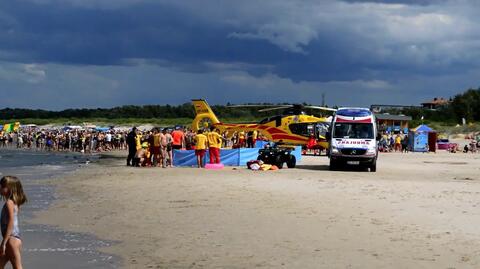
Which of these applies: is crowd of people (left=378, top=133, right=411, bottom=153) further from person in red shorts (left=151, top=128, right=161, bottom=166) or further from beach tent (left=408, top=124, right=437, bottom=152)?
person in red shorts (left=151, top=128, right=161, bottom=166)

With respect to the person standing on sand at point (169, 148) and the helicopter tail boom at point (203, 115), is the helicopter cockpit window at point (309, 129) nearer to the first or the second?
the helicopter tail boom at point (203, 115)

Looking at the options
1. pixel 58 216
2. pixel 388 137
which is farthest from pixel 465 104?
pixel 58 216

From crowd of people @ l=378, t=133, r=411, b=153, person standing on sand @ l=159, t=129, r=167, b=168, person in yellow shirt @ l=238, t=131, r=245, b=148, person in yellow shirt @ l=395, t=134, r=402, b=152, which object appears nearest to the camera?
person standing on sand @ l=159, t=129, r=167, b=168

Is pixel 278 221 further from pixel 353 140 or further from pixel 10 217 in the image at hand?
pixel 353 140

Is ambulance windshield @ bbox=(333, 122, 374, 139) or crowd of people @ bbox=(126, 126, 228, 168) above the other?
ambulance windshield @ bbox=(333, 122, 374, 139)

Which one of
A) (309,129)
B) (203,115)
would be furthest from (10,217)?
(203,115)

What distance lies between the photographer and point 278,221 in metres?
12.1

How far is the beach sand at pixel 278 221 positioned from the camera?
8852 millimetres

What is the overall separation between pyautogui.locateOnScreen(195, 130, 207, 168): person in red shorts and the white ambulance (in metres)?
5.08

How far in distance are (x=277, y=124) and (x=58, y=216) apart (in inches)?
1034

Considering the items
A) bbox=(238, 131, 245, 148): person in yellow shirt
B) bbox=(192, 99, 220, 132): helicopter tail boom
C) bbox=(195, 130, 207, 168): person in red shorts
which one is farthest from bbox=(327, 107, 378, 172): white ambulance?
bbox=(192, 99, 220, 132): helicopter tail boom

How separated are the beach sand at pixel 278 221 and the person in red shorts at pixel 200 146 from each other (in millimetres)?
4980

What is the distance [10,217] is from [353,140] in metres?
20.4

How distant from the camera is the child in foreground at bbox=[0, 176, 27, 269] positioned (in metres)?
7.02
